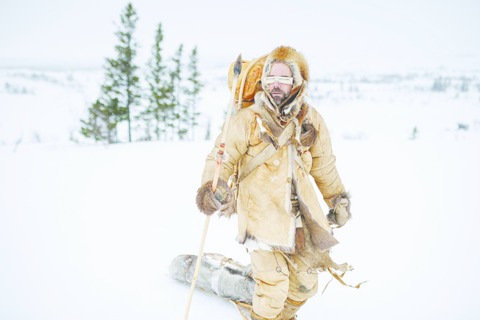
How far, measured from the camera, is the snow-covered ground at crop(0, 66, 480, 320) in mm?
2473

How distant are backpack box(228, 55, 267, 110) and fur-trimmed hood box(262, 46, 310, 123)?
14 cm

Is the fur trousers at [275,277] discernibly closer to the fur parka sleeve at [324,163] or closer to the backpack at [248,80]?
the fur parka sleeve at [324,163]

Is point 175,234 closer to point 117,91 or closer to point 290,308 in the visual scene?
point 290,308

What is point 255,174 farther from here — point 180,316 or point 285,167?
point 180,316

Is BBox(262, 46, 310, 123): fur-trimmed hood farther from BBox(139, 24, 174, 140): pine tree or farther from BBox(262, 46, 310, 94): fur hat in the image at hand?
BBox(139, 24, 174, 140): pine tree

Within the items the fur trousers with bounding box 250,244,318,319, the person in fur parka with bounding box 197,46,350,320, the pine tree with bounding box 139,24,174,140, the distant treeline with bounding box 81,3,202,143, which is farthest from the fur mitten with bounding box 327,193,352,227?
the pine tree with bounding box 139,24,174,140

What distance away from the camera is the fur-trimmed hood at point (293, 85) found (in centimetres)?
193

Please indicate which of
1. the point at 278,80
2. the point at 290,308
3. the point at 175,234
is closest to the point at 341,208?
the point at 290,308

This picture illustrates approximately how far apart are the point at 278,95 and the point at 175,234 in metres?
2.25

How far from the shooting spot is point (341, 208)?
7.51ft

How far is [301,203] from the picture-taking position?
79.0 inches

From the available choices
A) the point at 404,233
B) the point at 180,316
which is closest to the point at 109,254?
the point at 180,316

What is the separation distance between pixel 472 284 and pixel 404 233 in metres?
0.85

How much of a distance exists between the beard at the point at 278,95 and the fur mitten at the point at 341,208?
0.87 m
